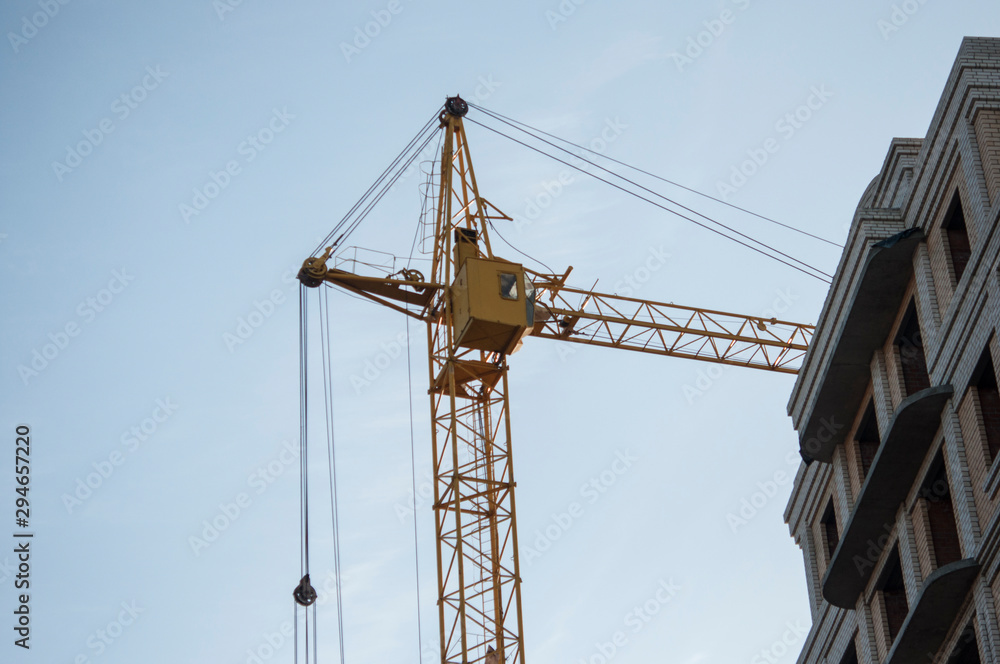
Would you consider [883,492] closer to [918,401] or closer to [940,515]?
[940,515]

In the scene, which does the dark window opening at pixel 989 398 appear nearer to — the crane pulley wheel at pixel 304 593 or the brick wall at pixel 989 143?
the brick wall at pixel 989 143

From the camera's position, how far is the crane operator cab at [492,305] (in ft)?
187

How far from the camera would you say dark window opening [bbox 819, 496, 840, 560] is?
3678 cm

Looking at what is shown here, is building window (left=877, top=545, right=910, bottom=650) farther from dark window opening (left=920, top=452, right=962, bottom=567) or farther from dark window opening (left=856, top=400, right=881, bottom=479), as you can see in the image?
dark window opening (left=856, top=400, right=881, bottom=479)

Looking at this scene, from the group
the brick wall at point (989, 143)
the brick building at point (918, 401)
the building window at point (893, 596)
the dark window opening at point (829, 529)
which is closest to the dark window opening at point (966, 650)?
the brick building at point (918, 401)

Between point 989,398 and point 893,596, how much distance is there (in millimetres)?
6278

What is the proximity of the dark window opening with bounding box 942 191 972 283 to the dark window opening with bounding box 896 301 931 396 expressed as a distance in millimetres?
2101

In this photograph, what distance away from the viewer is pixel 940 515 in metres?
30.9

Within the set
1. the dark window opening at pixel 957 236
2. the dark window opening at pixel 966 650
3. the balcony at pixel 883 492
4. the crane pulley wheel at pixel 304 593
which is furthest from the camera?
the crane pulley wheel at pixel 304 593

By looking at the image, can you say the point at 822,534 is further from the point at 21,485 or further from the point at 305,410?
the point at 305,410

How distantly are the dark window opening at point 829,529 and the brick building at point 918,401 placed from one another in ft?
0.23

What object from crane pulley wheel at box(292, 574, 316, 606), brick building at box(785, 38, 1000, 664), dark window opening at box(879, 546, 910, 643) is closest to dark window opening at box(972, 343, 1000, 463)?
brick building at box(785, 38, 1000, 664)

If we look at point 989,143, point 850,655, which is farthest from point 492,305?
point 989,143

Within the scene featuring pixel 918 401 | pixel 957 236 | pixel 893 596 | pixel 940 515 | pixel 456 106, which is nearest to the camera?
pixel 918 401
